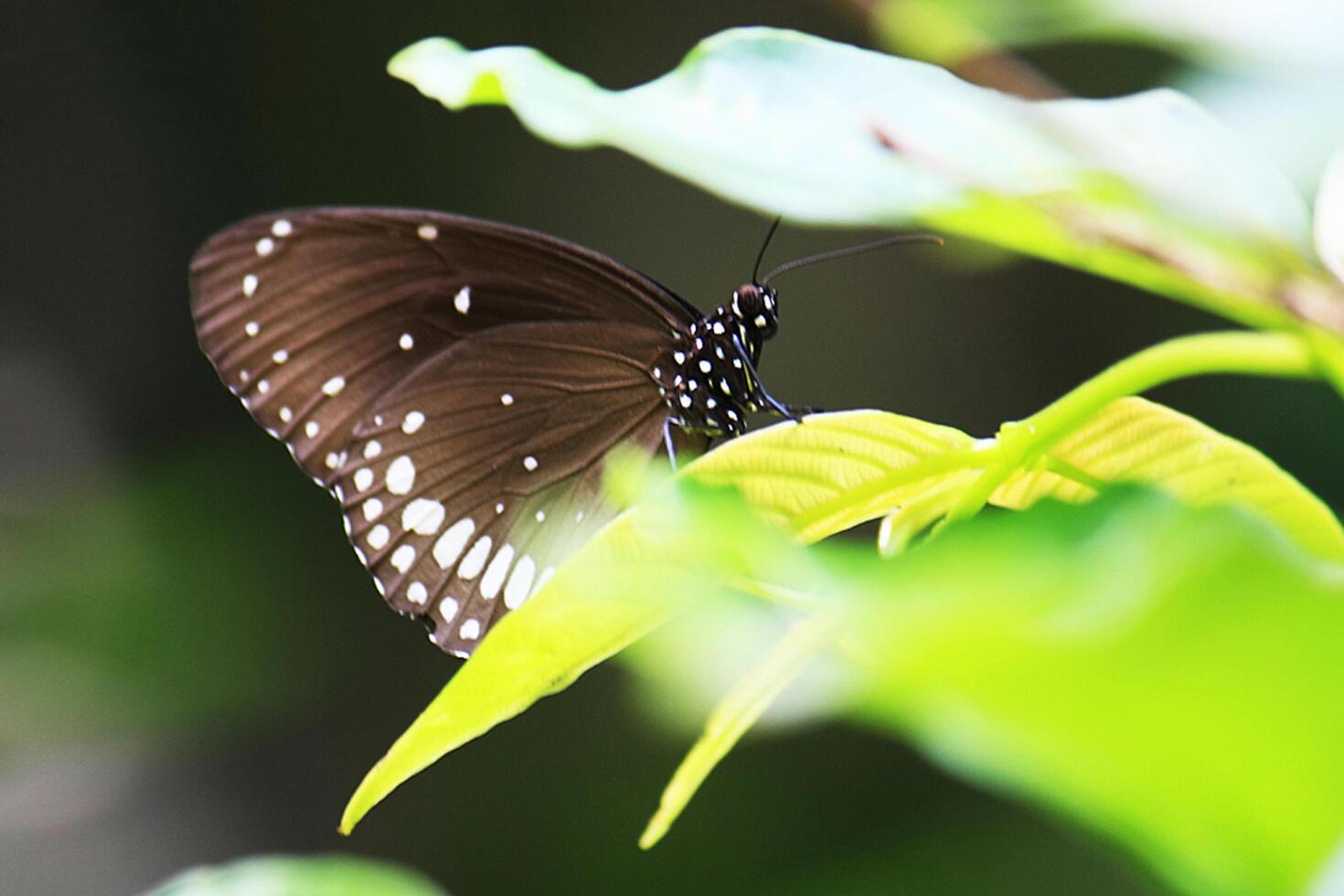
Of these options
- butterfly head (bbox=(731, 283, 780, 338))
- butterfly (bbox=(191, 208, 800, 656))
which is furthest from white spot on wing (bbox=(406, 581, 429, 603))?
butterfly head (bbox=(731, 283, 780, 338))

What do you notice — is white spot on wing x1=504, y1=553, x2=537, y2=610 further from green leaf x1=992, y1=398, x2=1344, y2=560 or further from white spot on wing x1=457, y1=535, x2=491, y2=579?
green leaf x1=992, y1=398, x2=1344, y2=560

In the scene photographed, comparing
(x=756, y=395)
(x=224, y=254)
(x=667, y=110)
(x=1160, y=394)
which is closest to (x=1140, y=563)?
(x=667, y=110)

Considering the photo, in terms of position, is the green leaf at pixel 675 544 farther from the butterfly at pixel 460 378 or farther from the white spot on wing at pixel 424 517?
the white spot on wing at pixel 424 517

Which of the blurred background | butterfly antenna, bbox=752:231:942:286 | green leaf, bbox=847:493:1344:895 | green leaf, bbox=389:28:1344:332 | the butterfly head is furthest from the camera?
the blurred background

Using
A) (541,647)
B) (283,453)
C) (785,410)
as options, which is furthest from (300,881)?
(283,453)

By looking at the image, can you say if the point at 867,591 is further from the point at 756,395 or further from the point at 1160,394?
the point at 1160,394

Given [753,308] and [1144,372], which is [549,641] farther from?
[753,308]

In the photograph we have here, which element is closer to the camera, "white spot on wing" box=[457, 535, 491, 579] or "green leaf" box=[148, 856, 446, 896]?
"green leaf" box=[148, 856, 446, 896]
